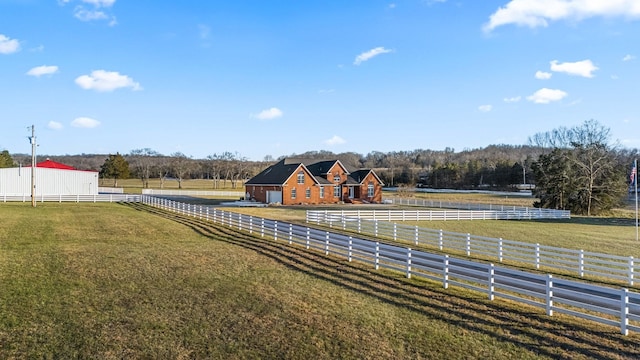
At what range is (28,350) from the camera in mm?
8266

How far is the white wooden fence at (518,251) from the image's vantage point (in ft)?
51.0

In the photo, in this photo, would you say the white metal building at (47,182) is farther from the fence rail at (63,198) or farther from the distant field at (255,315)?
the distant field at (255,315)

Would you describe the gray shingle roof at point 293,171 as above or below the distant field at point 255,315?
above

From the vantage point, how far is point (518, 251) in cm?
2058

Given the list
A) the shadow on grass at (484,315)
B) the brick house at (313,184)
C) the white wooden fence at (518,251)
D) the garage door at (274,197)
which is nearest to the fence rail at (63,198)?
the garage door at (274,197)

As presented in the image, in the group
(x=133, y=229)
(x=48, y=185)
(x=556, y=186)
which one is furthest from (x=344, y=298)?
(x=48, y=185)

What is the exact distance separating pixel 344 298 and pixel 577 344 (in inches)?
204

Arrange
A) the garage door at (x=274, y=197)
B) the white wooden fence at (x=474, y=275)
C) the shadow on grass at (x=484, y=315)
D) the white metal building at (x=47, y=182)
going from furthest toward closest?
the white metal building at (x=47, y=182)
the garage door at (x=274, y=197)
the white wooden fence at (x=474, y=275)
the shadow on grass at (x=484, y=315)

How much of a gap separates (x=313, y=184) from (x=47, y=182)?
33.6 metres

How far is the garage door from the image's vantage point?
54.7m

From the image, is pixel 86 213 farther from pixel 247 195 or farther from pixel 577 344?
pixel 577 344

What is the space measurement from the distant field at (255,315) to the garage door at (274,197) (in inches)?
1467

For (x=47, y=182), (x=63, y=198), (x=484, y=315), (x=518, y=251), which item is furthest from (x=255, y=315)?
(x=47, y=182)

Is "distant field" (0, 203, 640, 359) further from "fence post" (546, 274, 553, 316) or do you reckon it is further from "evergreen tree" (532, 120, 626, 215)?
"evergreen tree" (532, 120, 626, 215)
